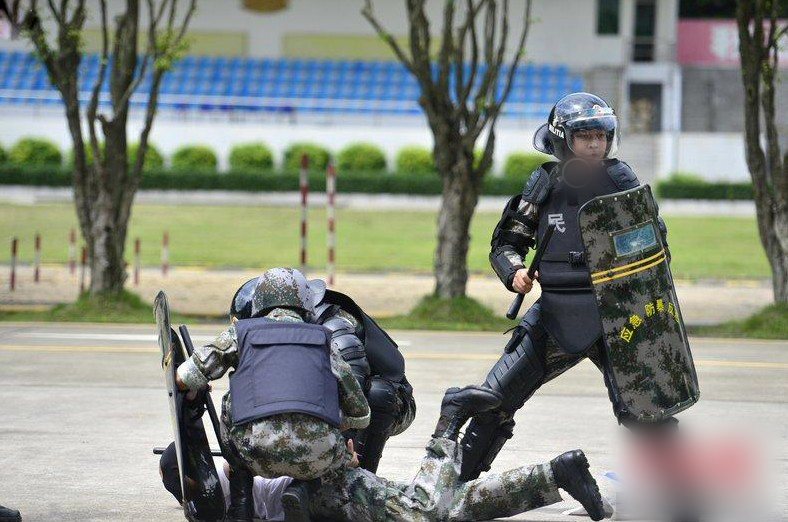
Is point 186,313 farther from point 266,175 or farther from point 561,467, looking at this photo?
point 266,175

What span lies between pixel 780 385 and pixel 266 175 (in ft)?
91.1

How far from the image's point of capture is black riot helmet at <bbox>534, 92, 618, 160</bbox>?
18.7ft

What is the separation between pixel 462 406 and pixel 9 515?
1939 mm

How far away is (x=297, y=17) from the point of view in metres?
44.4

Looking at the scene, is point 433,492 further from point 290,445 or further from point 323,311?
point 323,311

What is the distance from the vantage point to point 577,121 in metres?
5.70

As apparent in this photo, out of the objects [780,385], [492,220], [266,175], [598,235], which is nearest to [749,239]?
[492,220]

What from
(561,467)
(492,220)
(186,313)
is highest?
(561,467)

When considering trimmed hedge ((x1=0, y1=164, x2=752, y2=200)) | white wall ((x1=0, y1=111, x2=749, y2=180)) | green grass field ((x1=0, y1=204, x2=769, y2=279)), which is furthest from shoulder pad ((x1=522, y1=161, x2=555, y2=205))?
white wall ((x1=0, y1=111, x2=749, y2=180))

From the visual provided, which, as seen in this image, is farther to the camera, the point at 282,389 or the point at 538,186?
the point at 538,186

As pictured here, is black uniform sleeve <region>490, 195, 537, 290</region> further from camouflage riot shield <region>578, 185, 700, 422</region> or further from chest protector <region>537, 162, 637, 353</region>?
camouflage riot shield <region>578, 185, 700, 422</region>

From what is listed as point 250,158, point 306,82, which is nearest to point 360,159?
point 250,158

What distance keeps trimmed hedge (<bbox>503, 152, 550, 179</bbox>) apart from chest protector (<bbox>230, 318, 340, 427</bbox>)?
104 ft

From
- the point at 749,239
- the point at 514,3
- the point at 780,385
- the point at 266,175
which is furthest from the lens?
the point at 514,3
